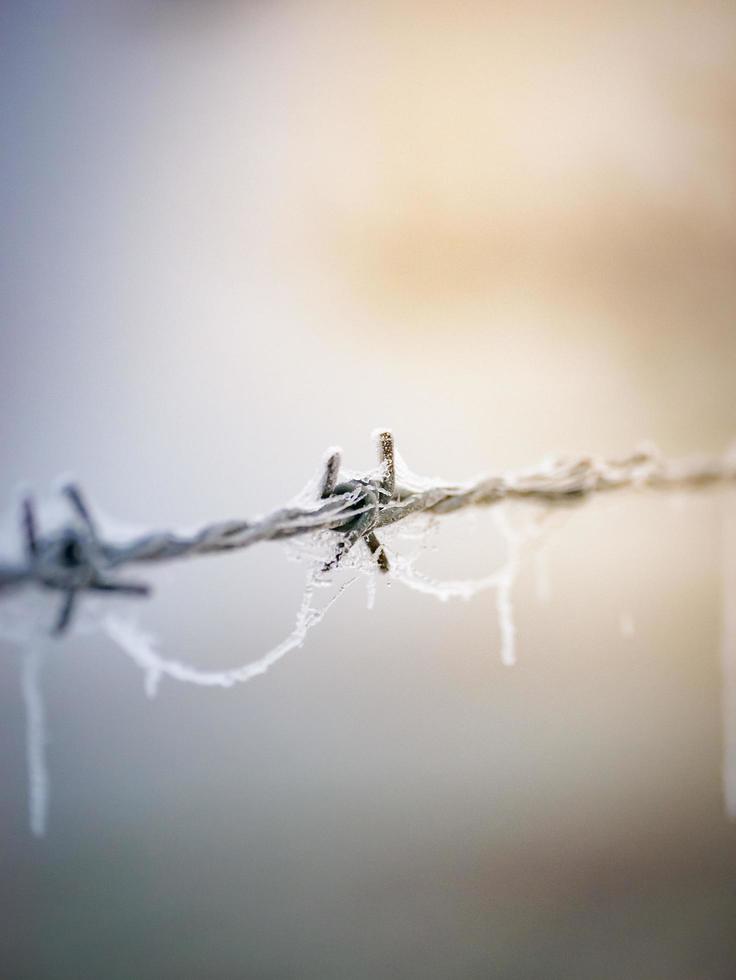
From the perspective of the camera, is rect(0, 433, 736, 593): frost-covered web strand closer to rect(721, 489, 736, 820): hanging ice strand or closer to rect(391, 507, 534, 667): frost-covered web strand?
rect(391, 507, 534, 667): frost-covered web strand

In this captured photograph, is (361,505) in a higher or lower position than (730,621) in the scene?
higher

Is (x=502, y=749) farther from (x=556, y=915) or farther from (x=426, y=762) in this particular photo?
(x=556, y=915)

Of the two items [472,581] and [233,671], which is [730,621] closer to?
[472,581]

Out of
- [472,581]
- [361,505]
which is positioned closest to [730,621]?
[472,581]

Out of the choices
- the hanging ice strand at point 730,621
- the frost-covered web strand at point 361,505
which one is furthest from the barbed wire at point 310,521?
the hanging ice strand at point 730,621

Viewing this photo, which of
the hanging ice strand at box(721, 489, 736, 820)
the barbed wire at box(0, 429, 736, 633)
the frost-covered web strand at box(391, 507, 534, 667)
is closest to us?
the barbed wire at box(0, 429, 736, 633)

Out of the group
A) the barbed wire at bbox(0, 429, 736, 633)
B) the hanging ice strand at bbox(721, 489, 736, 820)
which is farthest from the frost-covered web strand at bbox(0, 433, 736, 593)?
the hanging ice strand at bbox(721, 489, 736, 820)

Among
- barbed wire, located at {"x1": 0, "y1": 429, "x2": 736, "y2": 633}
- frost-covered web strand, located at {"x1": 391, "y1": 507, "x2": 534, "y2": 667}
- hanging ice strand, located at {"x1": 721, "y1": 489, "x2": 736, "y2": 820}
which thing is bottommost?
hanging ice strand, located at {"x1": 721, "y1": 489, "x2": 736, "y2": 820}

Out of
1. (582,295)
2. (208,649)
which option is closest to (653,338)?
(582,295)

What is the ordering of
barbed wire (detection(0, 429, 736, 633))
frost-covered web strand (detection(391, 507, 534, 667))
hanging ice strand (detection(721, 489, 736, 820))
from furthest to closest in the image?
hanging ice strand (detection(721, 489, 736, 820)) < frost-covered web strand (detection(391, 507, 534, 667)) < barbed wire (detection(0, 429, 736, 633))
